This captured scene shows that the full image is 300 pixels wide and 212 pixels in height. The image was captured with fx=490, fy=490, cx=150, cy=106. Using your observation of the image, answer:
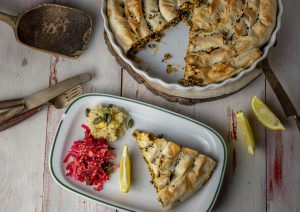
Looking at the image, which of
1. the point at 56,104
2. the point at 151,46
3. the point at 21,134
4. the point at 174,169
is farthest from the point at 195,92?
the point at 21,134

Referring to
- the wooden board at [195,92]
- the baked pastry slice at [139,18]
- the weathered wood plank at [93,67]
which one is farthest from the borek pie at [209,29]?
the weathered wood plank at [93,67]

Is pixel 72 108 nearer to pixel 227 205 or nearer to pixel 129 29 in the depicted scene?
pixel 129 29

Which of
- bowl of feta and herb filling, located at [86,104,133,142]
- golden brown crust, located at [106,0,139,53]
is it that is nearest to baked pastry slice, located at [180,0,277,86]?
golden brown crust, located at [106,0,139,53]

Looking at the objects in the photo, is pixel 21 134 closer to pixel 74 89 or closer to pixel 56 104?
pixel 56 104

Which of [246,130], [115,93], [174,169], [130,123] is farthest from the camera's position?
[115,93]

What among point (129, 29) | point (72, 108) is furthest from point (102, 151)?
point (129, 29)

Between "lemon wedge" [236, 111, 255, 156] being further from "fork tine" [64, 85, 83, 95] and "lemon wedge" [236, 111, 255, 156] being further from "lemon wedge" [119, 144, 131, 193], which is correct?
"fork tine" [64, 85, 83, 95]
